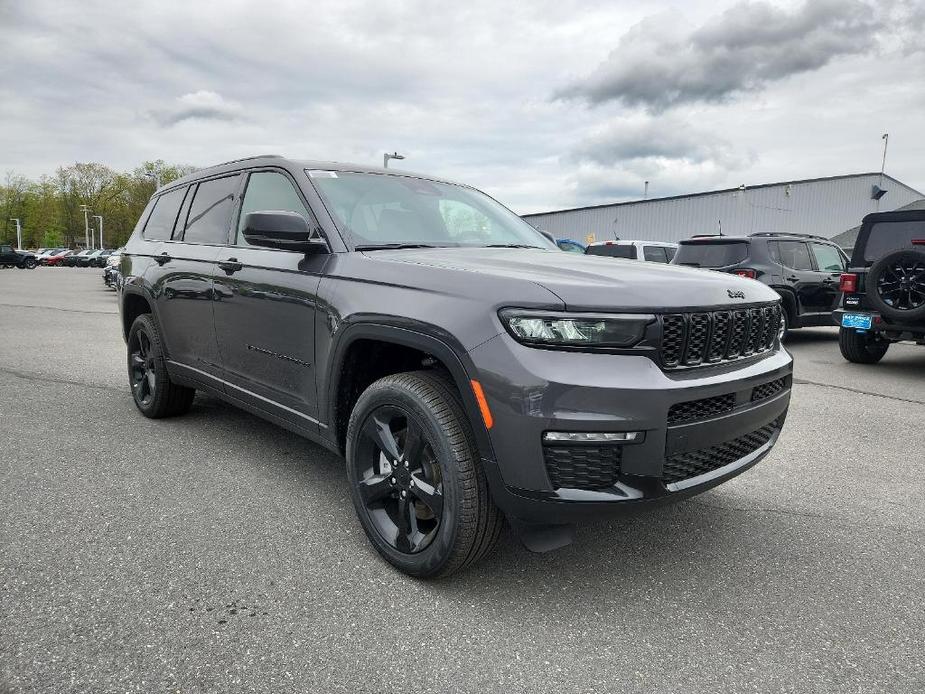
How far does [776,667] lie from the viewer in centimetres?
217

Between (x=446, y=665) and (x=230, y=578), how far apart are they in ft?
3.29

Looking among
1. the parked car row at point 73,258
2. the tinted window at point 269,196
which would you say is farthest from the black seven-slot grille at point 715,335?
the parked car row at point 73,258

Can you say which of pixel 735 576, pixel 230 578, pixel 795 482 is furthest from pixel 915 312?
pixel 230 578

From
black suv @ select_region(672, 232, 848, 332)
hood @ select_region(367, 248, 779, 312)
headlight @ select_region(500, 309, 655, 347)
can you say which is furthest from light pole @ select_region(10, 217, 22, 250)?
headlight @ select_region(500, 309, 655, 347)

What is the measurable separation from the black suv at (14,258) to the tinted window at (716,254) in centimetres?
5649

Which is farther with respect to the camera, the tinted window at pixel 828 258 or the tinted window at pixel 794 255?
the tinted window at pixel 828 258

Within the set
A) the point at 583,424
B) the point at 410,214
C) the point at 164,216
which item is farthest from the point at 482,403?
the point at 164,216

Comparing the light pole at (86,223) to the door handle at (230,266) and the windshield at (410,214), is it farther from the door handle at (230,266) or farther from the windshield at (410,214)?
the windshield at (410,214)

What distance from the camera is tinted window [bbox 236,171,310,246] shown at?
135 inches

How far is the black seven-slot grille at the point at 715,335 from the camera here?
2.36 meters

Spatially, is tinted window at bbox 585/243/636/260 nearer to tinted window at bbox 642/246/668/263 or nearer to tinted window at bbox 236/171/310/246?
tinted window at bbox 642/246/668/263

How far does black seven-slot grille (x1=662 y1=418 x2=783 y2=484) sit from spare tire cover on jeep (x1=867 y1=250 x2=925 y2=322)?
526 centimetres

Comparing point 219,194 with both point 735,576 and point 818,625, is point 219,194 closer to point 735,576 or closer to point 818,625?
point 735,576

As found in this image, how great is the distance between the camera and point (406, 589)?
8.57 ft
